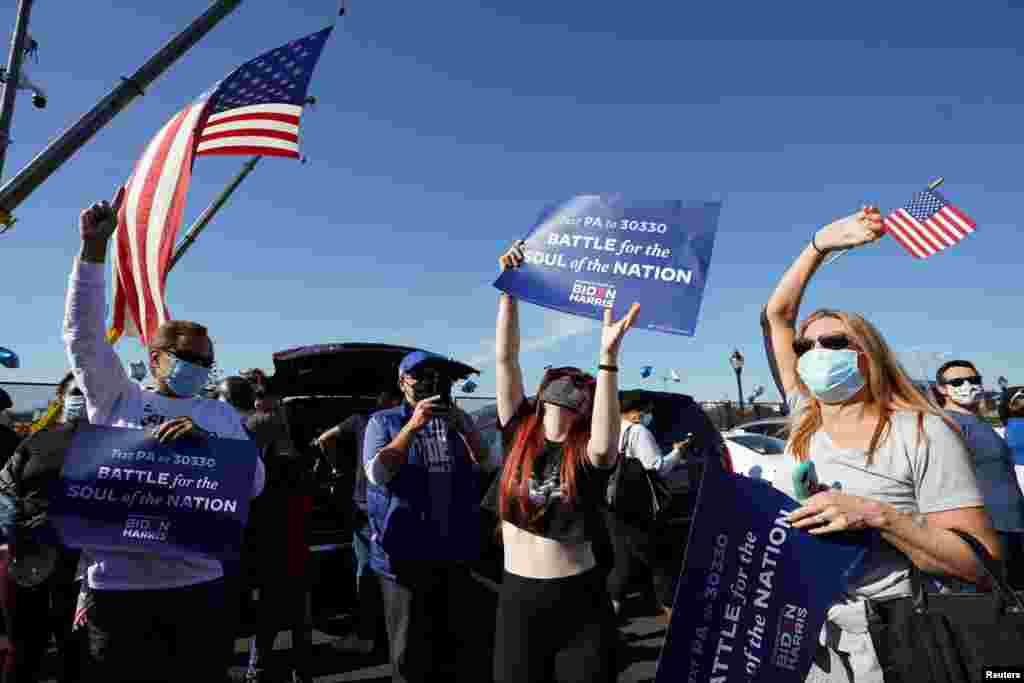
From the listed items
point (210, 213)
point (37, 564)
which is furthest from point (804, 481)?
point (210, 213)

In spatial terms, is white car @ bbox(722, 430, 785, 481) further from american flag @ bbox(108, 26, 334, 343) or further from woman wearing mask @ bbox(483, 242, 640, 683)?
american flag @ bbox(108, 26, 334, 343)

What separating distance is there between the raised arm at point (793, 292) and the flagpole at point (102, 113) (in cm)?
674

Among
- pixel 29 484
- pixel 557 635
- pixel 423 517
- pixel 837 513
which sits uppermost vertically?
pixel 837 513

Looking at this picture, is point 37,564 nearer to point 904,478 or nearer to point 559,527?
point 559,527

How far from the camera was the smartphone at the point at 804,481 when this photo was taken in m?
1.64

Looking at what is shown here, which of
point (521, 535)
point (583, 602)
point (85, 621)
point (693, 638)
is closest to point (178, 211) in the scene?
point (85, 621)

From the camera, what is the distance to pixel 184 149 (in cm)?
468

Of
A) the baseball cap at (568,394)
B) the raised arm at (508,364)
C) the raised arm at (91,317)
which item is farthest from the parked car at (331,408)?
the raised arm at (91,317)

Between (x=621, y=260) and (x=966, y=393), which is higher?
(x=621, y=260)

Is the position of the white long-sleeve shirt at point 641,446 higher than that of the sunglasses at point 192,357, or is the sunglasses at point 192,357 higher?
the sunglasses at point 192,357

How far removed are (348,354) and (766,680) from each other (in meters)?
4.82

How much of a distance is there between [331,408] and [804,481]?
19.2 feet

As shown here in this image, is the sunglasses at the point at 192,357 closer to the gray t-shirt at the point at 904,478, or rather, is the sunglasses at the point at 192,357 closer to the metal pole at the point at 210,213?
the gray t-shirt at the point at 904,478

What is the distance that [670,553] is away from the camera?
211 inches
